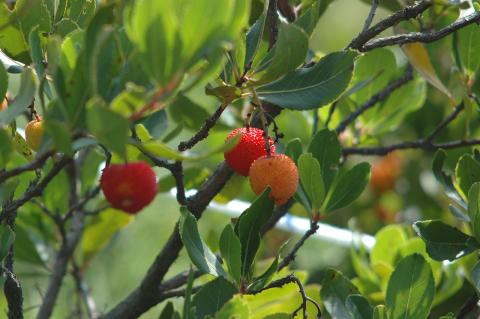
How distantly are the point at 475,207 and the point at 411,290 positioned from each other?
A: 0.55ft

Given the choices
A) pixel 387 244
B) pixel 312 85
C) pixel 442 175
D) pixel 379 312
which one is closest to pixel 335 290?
pixel 379 312

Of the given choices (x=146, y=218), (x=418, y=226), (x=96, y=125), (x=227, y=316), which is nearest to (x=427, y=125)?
(x=146, y=218)

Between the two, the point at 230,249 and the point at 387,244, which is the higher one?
the point at 230,249

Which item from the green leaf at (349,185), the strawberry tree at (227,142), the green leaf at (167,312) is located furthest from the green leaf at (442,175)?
the green leaf at (167,312)

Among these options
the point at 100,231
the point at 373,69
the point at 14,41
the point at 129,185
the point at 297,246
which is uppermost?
the point at 14,41

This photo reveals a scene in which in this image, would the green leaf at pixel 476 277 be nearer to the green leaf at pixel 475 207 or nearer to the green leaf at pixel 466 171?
the green leaf at pixel 475 207

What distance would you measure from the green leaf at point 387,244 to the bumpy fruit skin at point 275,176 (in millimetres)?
657

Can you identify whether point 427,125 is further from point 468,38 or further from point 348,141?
point 468,38

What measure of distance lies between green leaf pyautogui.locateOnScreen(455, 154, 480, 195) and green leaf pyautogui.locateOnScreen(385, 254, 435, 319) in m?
0.23

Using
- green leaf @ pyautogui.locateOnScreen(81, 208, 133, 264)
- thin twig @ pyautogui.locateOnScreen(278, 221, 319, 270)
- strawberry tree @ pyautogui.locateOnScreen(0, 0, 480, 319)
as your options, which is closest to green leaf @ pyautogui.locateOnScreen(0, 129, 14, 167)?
strawberry tree @ pyautogui.locateOnScreen(0, 0, 480, 319)

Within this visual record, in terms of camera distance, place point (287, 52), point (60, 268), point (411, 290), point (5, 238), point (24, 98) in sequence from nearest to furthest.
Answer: point (24, 98)
point (287, 52)
point (5, 238)
point (411, 290)
point (60, 268)

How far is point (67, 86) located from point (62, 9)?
1.67 ft

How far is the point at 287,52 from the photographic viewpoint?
1.12 meters

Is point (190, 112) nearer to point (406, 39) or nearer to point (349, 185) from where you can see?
point (349, 185)
